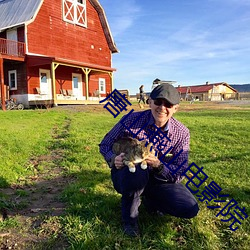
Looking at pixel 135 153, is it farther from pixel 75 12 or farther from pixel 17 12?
pixel 75 12

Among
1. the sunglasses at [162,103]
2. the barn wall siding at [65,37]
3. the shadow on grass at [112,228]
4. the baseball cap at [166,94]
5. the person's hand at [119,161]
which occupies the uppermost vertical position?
the barn wall siding at [65,37]

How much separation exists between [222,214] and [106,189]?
150 centimetres

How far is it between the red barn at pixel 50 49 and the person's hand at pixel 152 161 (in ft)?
51.8

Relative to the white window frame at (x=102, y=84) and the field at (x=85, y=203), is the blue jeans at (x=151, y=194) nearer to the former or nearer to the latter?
the field at (x=85, y=203)

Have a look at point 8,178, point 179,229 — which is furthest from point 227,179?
point 8,178

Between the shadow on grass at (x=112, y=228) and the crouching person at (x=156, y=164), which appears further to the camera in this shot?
the crouching person at (x=156, y=164)

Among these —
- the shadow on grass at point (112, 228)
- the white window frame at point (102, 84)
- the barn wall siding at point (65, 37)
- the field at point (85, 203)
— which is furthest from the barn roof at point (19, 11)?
the shadow on grass at point (112, 228)

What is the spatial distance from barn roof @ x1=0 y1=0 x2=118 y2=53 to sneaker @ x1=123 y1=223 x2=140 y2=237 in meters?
18.5

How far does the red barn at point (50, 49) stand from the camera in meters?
18.4

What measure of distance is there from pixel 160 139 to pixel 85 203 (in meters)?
1.25

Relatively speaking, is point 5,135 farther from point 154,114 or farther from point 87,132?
point 154,114

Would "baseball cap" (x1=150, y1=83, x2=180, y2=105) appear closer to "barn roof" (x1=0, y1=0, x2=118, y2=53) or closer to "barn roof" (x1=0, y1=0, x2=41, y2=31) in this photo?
"barn roof" (x1=0, y1=0, x2=118, y2=53)

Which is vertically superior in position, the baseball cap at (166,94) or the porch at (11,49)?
the porch at (11,49)

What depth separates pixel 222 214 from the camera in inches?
121
